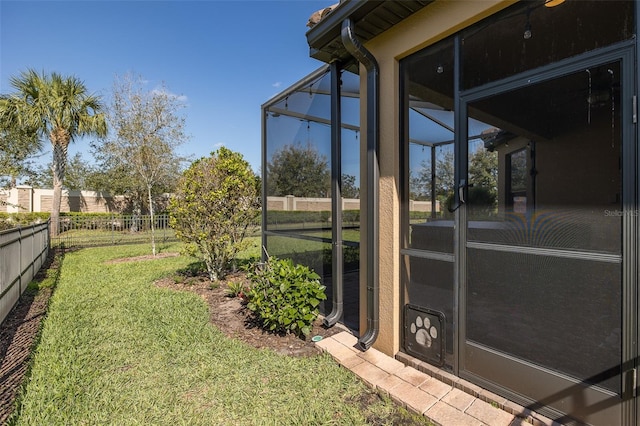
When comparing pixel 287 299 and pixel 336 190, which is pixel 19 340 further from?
pixel 336 190

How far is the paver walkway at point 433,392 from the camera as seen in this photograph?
1802 millimetres

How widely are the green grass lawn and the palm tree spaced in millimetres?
10454

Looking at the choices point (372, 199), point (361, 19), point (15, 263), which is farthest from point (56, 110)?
point (372, 199)

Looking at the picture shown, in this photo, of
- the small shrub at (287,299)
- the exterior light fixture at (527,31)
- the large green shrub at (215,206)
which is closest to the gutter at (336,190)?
the small shrub at (287,299)

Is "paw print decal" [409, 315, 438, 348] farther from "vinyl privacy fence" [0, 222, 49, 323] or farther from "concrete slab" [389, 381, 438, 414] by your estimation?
"vinyl privacy fence" [0, 222, 49, 323]

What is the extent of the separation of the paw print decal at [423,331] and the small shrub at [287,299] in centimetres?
100

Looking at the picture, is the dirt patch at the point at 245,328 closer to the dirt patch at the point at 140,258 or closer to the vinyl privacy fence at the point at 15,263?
the vinyl privacy fence at the point at 15,263

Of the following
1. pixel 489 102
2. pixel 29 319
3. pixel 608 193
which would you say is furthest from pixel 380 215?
pixel 29 319

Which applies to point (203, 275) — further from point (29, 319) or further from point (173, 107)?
point (173, 107)

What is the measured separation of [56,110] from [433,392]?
48.2 feet

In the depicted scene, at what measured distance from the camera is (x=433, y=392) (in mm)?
2088

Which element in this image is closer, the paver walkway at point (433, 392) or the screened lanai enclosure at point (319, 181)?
the paver walkway at point (433, 392)

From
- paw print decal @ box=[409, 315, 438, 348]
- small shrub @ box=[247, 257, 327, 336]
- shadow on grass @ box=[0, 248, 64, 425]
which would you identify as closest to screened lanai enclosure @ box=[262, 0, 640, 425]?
A: paw print decal @ box=[409, 315, 438, 348]

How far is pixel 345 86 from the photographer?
11.2 ft
